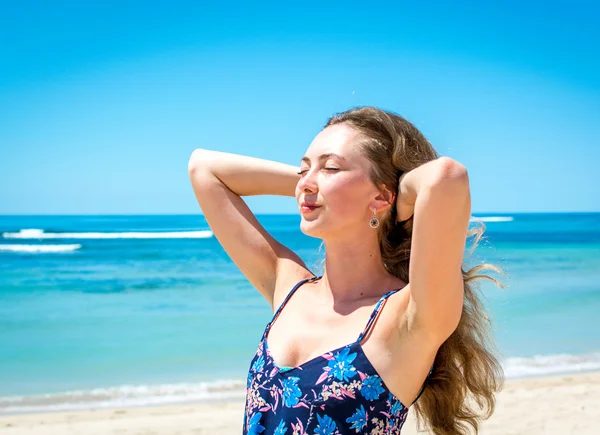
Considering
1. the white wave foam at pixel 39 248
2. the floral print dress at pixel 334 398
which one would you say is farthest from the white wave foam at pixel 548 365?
the white wave foam at pixel 39 248

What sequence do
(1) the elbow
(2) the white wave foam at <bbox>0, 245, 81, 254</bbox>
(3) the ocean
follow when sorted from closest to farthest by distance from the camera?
(1) the elbow, (3) the ocean, (2) the white wave foam at <bbox>0, 245, 81, 254</bbox>

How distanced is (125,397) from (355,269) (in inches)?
197

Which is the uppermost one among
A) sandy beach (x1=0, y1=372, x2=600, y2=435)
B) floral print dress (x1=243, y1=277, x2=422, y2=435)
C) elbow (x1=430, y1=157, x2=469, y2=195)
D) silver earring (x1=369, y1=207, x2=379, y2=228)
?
elbow (x1=430, y1=157, x2=469, y2=195)

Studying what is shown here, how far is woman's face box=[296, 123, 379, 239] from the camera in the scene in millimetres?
2064

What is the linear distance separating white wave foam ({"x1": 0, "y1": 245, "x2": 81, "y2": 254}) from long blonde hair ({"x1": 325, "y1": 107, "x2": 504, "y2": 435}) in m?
29.8

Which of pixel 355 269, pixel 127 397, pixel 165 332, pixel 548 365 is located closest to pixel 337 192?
pixel 355 269

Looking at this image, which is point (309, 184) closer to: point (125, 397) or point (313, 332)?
point (313, 332)

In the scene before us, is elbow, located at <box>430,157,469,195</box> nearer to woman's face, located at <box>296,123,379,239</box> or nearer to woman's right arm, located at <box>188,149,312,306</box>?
woman's face, located at <box>296,123,379,239</box>

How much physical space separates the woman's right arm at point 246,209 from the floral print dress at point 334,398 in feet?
1.84

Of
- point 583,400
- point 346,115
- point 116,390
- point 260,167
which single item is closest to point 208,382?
point 116,390

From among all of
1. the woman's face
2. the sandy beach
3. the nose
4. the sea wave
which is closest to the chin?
the woman's face

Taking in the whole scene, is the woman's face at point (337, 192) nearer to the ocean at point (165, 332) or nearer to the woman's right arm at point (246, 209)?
the woman's right arm at point (246, 209)

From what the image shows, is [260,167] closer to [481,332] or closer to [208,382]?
[481,332]

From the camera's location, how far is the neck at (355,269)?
85.4 inches
